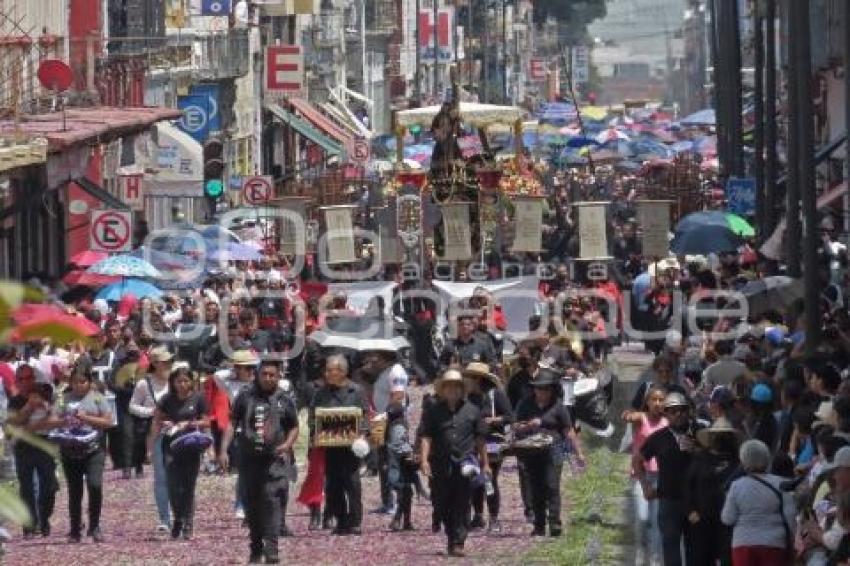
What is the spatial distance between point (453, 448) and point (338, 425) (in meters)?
1.30

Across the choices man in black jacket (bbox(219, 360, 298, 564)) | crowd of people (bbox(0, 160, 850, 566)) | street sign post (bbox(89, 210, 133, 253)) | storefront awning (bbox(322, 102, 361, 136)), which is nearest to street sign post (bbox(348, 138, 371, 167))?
storefront awning (bbox(322, 102, 361, 136))

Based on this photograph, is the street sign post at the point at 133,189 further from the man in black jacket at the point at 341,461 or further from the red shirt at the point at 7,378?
the man in black jacket at the point at 341,461

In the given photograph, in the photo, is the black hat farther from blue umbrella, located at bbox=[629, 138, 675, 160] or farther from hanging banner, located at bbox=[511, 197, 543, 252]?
blue umbrella, located at bbox=[629, 138, 675, 160]

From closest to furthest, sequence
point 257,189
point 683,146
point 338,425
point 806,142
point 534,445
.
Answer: point 534,445 < point 338,425 < point 806,142 < point 257,189 < point 683,146

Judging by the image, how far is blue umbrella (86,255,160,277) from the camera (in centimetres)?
3334

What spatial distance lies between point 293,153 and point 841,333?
5866 cm

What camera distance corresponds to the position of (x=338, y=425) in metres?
18.0

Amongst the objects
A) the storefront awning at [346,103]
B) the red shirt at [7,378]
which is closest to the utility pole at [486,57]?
the storefront awning at [346,103]

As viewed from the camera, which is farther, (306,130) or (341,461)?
(306,130)

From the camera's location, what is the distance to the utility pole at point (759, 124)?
41188 mm

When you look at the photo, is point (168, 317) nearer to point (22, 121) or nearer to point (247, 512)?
point (22, 121)

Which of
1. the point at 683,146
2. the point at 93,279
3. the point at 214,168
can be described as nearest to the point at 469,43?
the point at 683,146

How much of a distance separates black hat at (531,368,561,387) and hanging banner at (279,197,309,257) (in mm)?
21381

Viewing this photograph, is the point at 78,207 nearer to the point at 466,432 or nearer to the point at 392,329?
the point at 392,329
